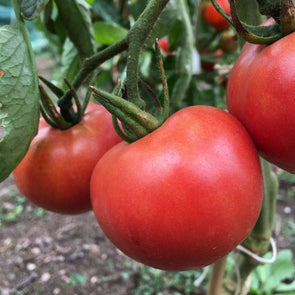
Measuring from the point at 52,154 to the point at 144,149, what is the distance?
0.19 meters

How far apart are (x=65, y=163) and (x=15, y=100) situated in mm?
149

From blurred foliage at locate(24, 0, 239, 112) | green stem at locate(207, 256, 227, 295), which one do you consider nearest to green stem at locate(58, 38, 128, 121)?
blurred foliage at locate(24, 0, 239, 112)

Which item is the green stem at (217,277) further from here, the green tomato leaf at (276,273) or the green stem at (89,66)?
the green tomato leaf at (276,273)

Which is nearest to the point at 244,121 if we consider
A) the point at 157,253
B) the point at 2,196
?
the point at 157,253

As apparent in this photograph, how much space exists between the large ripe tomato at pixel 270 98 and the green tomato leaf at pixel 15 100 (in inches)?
10.1

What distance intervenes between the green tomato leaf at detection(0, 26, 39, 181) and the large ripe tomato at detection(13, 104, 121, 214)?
11 centimetres

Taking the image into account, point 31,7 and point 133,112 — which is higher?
point 31,7

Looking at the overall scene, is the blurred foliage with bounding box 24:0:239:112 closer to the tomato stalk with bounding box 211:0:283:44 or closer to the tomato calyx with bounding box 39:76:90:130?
the tomato calyx with bounding box 39:76:90:130

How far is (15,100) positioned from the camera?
492 millimetres

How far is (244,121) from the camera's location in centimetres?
50

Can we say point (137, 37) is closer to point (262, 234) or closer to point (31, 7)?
point (31, 7)

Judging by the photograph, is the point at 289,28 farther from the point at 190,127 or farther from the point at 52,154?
the point at 52,154

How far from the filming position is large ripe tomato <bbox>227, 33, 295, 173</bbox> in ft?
1.42

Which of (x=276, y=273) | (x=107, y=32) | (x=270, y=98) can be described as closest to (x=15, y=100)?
(x=270, y=98)
